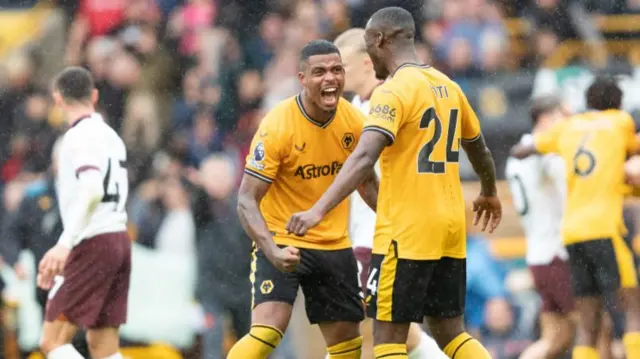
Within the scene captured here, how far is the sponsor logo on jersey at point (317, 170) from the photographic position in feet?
29.3

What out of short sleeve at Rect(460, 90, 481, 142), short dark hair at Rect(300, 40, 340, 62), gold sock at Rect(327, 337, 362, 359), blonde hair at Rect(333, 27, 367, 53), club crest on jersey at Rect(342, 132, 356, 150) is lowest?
gold sock at Rect(327, 337, 362, 359)

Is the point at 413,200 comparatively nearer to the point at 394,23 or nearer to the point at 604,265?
the point at 394,23

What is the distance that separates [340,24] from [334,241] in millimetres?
9186

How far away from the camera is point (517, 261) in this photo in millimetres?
15422

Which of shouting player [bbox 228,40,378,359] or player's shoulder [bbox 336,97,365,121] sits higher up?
player's shoulder [bbox 336,97,365,121]

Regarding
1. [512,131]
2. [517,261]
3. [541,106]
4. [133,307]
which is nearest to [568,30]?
[512,131]

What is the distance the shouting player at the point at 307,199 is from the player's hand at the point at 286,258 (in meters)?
0.31

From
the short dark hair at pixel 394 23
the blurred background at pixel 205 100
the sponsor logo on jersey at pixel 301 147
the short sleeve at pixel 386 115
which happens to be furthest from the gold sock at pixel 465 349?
the blurred background at pixel 205 100

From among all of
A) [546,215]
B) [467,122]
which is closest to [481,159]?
[467,122]

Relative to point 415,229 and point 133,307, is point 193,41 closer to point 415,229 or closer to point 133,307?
point 133,307

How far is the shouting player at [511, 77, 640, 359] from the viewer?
1183cm

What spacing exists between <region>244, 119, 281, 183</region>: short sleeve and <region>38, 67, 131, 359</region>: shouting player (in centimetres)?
191

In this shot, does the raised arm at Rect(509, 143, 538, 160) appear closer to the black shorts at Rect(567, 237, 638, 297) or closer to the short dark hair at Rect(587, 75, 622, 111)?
the short dark hair at Rect(587, 75, 622, 111)

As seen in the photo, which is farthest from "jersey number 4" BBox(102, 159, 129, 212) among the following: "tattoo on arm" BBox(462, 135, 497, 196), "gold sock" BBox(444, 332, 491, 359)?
"gold sock" BBox(444, 332, 491, 359)
